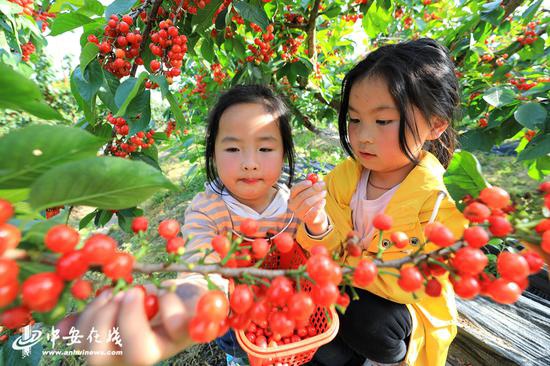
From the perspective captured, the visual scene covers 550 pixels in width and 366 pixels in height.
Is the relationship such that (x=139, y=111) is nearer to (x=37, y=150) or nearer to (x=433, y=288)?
(x=37, y=150)

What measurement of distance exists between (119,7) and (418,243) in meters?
1.58

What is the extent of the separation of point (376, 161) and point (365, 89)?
32 centimetres

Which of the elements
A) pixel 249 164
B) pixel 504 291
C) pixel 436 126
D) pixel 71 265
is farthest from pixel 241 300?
pixel 436 126

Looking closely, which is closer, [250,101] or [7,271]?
[7,271]

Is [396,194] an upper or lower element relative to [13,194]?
lower

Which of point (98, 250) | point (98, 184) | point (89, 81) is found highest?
point (89, 81)

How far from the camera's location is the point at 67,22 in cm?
133

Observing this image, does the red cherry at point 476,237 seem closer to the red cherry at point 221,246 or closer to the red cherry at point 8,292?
the red cherry at point 221,246

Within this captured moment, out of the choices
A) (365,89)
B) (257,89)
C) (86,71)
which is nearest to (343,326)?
(365,89)

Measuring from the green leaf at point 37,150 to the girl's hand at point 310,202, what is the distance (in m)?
0.85

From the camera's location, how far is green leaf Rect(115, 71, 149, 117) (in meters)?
1.00

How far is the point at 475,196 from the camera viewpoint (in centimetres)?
80

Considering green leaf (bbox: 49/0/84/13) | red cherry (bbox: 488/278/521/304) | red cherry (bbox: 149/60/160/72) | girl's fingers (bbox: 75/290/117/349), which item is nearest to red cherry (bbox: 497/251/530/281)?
red cherry (bbox: 488/278/521/304)

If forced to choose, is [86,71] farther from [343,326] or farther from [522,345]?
[522,345]
